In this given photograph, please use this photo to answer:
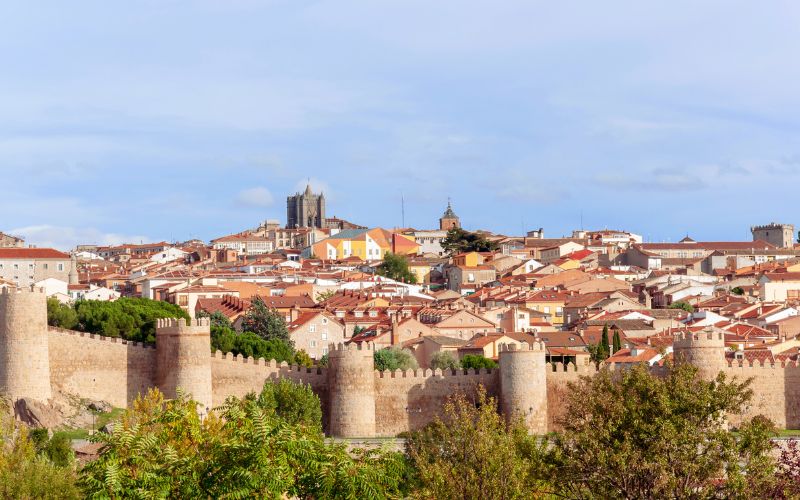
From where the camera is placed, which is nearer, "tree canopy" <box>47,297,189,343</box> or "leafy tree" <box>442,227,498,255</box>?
"tree canopy" <box>47,297,189,343</box>

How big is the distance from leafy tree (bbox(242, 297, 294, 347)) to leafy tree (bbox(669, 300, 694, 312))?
2183 centimetres

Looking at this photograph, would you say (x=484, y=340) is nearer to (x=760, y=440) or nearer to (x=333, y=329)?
(x=333, y=329)

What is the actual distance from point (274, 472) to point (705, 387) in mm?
6920

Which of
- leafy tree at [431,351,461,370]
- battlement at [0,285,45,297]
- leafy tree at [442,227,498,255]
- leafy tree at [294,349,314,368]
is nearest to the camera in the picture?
battlement at [0,285,45,297]

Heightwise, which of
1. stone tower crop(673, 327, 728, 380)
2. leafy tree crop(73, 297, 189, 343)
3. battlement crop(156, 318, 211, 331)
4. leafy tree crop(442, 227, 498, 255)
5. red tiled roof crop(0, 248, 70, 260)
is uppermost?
leafy tree crop(442, 227, 498, 255)

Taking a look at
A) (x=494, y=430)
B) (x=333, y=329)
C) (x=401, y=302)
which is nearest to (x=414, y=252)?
(x=401, y=302)

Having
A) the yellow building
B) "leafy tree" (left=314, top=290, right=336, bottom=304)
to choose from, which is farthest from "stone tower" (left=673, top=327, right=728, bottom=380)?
the yellow building

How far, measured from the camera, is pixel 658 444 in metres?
24.5

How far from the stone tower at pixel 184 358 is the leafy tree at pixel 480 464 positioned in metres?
14.4

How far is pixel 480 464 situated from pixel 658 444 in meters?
4.76

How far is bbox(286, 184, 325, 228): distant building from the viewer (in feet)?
632

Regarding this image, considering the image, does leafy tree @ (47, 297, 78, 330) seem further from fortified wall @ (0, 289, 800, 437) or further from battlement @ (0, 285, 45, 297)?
battlement @ (0, 285, 45, 297)

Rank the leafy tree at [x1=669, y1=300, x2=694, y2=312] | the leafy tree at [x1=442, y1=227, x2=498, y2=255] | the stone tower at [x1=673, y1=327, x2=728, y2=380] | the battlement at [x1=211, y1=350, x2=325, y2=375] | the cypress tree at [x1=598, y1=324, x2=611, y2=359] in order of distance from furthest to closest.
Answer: the leafy tree at [x1=442, y1=227, x2=498, y2=255], the leafy tree at [x1=669, y1=300, x2=694, y2=312], the cypress tree at [x1=598, y1=324, x2=611, y2=359], the stone tower at [x1=673, y1=327, x2=728, y2=380], the battlement at [x1=211, y1=350, x2=325, y2=375]

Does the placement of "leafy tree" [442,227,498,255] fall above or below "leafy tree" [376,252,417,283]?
above
